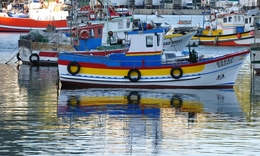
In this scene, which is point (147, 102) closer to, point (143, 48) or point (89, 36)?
point (143, 48)

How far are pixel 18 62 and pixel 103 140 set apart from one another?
29.6 m

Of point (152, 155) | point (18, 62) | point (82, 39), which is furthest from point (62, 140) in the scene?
point (18, 62)

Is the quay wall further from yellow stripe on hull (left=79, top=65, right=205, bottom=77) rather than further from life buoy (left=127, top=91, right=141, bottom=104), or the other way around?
life buoy (left=127, top=91, right=141, bottom=104)

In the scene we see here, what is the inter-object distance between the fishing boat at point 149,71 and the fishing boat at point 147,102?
22.0 inches

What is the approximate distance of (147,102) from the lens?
3152 cm

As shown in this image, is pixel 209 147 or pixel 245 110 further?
pixel 245 110

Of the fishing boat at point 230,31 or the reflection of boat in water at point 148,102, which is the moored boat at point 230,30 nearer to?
the fishing boat at point 230,31

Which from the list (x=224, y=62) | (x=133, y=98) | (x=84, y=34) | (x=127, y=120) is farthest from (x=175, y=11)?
(x=127, y=120)

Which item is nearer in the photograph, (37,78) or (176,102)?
(176,102)

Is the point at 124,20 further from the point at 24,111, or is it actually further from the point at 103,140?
the point at 103,140

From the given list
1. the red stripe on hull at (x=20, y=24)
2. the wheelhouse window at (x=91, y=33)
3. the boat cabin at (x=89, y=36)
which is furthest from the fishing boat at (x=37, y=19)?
the wheelhouse window at (x=91, y=33)

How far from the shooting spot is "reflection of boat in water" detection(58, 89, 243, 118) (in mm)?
28719

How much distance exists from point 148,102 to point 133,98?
1.38 metres

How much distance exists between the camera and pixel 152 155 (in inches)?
830
